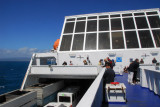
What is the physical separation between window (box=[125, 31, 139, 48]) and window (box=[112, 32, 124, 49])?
95 centimetres

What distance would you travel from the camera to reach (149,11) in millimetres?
27906

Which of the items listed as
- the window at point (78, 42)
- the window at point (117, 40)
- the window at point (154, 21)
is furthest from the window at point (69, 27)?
the window at point (154, 21)

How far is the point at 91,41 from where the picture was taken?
24.9 meters

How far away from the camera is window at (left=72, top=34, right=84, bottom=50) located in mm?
24781

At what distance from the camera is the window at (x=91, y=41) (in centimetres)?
2409

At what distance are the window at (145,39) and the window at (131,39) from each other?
2.97 ft

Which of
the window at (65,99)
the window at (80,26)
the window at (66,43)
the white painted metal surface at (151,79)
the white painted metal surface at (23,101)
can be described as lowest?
the window at (65,99)

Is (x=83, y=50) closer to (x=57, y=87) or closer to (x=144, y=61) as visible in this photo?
(x=57, y=87)

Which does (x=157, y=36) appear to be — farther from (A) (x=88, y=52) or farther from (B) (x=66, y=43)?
(B) (x=66, y=43)

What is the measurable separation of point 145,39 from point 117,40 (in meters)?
4.43

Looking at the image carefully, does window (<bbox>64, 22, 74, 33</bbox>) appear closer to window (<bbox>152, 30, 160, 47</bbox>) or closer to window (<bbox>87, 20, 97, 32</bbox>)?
window (<bbox>87, 20, 97, 32</bbox>)

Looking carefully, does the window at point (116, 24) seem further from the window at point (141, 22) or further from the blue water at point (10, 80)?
the blue water at point (10, 80)

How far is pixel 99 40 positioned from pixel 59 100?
12624 mm

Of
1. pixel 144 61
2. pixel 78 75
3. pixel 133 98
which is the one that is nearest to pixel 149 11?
pixel 144 61
